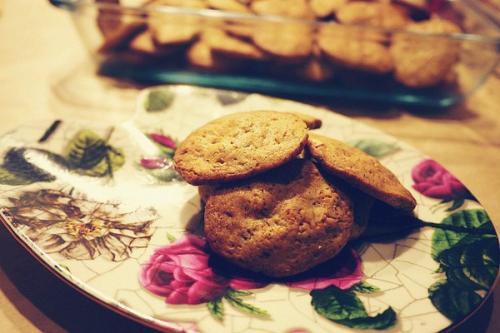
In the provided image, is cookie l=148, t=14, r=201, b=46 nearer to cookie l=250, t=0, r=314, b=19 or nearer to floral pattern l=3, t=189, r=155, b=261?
cookie l=250, t=0, r=314, b=19

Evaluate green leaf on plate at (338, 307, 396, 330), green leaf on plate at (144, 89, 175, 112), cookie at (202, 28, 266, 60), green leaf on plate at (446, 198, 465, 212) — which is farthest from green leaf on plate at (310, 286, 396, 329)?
cookie at (202, 28, 266, 60)

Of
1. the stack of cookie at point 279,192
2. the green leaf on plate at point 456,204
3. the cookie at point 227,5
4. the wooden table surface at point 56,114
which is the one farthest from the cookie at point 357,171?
the cookie at point 227,5

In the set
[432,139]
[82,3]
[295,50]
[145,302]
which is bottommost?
[432,139]

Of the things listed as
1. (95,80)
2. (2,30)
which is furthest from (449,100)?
(2,30)

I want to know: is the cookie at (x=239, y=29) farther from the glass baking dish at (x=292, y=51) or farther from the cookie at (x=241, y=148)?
the cookie at (x=241, y=148)

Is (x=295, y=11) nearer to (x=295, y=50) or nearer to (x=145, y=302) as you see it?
(x=295, y=50)

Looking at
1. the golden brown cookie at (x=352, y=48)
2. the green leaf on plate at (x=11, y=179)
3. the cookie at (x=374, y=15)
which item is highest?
the cookie at (x=374, y=15)
